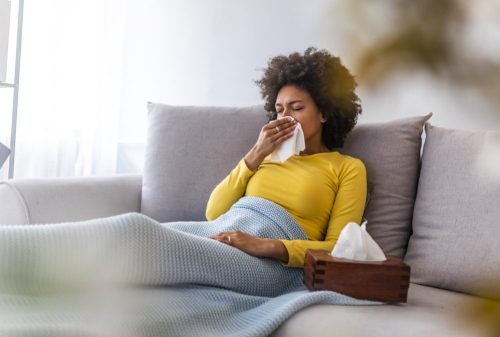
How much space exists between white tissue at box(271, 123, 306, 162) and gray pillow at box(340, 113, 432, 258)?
200 mm

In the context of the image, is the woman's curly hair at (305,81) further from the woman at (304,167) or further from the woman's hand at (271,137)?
the woman's hand at (271,137)

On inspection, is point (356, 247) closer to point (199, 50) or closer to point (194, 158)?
point (194, 158)

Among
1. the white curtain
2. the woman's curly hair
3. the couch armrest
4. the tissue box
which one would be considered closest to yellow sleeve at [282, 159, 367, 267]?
the woman's curly hair

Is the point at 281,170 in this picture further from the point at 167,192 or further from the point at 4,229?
the point at 4,229

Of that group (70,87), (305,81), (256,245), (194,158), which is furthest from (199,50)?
(256,245)

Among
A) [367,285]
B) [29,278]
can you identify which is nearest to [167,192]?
[367,285]

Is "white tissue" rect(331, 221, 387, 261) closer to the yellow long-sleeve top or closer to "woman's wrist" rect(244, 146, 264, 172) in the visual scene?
the yellow long-sleeve top

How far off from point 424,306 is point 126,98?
196 centimetres

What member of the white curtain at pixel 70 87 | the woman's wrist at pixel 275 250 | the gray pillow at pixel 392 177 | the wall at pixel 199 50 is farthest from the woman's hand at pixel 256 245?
the white curtain at pixel 70 87

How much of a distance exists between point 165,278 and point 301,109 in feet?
2.54

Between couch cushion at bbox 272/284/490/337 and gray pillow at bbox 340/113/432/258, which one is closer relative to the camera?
couch cushion at bbox 272/284/490/337

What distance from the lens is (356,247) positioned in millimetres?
1478

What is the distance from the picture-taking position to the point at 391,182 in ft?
6.28

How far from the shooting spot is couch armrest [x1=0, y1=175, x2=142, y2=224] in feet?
5.99
